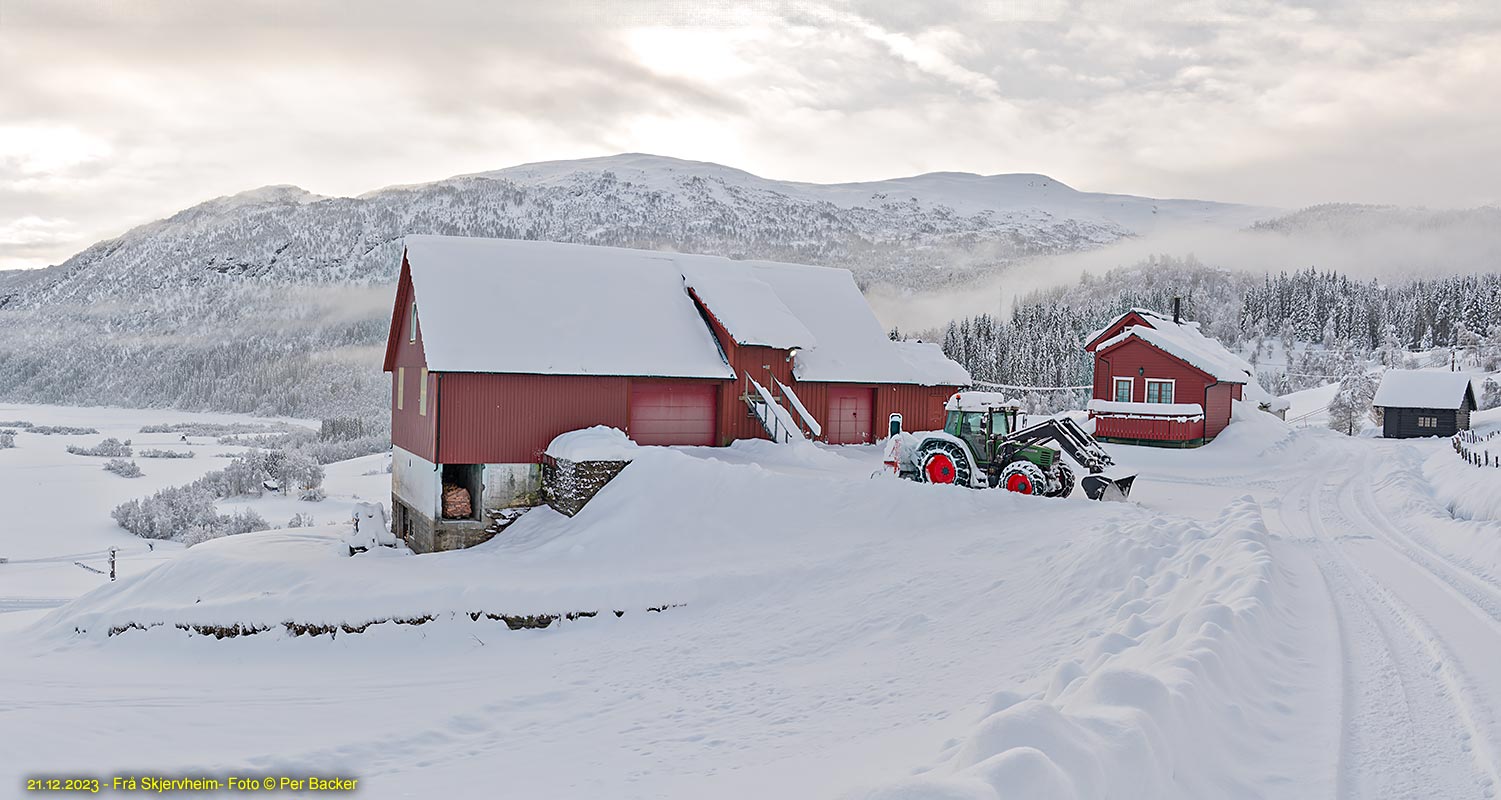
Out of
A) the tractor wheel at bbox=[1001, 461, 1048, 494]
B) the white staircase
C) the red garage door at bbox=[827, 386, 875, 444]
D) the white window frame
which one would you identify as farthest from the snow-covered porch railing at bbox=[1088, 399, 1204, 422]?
Answer: the tractor wheel at bbox=[1001, 461, 1048, 494]

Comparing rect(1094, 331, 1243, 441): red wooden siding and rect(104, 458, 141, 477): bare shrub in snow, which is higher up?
rect(1094, 331, 1243, 441): red wooden siding

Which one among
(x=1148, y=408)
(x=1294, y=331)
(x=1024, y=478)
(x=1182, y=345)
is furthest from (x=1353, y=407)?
(x=1294, y=331)

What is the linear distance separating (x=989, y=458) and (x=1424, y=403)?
4719cm

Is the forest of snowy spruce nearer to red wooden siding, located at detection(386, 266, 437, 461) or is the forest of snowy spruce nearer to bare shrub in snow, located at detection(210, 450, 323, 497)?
bare shrub in snow, located at detection(210, 450, 323, 497)

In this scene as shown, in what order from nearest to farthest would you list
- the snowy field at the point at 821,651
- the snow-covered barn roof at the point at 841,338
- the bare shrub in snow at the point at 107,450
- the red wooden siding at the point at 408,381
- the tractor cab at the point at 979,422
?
the snowy field at the point at 821,651 < the tractor cab at the point at 979,422 < the red wooden siding at the point at 408,381 < the snow-covered barn roof at the point at 841,338 < the bare shrub in snow at the point at 107,450

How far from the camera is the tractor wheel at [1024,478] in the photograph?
19.6 metres

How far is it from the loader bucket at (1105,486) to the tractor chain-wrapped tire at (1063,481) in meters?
0.66

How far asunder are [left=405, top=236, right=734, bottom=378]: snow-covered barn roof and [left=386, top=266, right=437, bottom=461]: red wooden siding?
1016 millimetres

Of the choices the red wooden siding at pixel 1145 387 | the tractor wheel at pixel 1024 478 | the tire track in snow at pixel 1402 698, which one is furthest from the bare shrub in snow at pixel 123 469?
the tire track in snow at pixel 1402 698

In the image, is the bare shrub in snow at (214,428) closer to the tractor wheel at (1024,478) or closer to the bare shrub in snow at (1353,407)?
the tractor wheel at (1024,478)

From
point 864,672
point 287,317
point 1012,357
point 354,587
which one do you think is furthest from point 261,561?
point 287,317

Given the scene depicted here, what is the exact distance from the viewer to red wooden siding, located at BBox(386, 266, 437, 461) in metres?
22.1

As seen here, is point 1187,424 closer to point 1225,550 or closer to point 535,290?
point 1225,550

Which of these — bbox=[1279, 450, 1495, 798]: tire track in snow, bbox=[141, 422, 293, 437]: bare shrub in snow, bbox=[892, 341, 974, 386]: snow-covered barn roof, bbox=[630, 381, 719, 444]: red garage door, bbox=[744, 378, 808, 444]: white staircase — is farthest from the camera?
bbox=[141, 422, 293, 437]: bare shrub in snow
